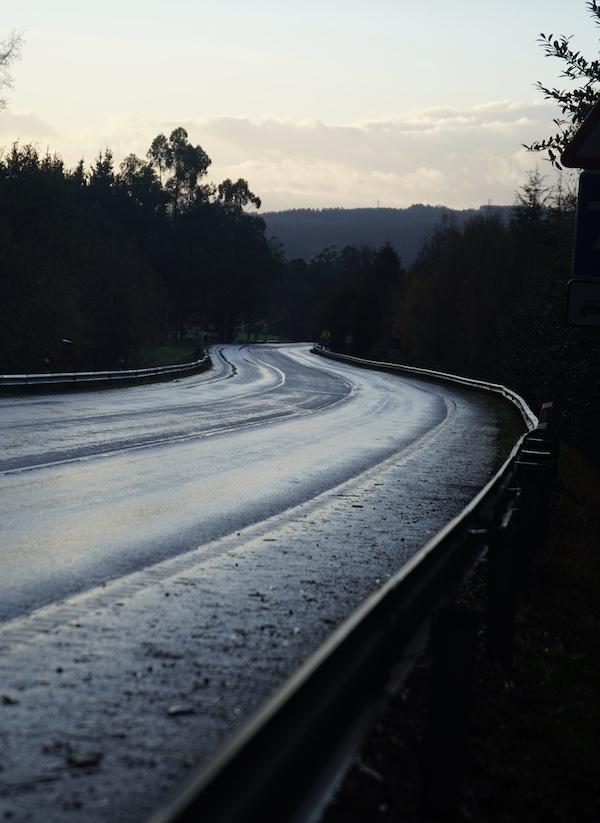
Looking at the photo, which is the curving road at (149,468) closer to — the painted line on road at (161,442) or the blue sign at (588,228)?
the painted line on road at (161,442)

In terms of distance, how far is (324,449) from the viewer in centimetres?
2189

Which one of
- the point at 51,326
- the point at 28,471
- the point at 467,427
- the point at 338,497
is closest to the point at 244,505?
the point at 338,497

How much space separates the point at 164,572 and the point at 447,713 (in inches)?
194

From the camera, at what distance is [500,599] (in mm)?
7066

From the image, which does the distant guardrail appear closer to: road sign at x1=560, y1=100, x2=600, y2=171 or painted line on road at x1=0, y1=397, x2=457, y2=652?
painted line on road at x1=0, y1=397, x2=457, y2=652

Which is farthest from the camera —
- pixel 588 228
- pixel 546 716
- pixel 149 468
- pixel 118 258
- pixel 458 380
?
pixel 118 258

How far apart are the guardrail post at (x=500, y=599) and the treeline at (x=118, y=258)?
33582 millimetres

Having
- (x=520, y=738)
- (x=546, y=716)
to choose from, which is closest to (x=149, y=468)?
(x=546, y=716)

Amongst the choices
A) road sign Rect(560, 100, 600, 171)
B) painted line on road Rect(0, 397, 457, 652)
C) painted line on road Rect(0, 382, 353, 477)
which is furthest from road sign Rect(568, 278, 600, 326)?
painted line on road Rect(0, 382, 353, 477)

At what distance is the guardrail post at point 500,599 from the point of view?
6957mm

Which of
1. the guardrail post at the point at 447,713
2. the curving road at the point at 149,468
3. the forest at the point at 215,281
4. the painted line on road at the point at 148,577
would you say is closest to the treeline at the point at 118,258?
the forest at the point at 215,281

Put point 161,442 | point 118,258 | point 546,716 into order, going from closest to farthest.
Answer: point 546,716, point 161,442, point 118,258

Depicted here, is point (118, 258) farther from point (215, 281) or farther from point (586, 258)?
point (215, 281)

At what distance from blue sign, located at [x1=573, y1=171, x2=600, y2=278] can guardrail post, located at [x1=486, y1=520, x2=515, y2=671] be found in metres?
1.64
